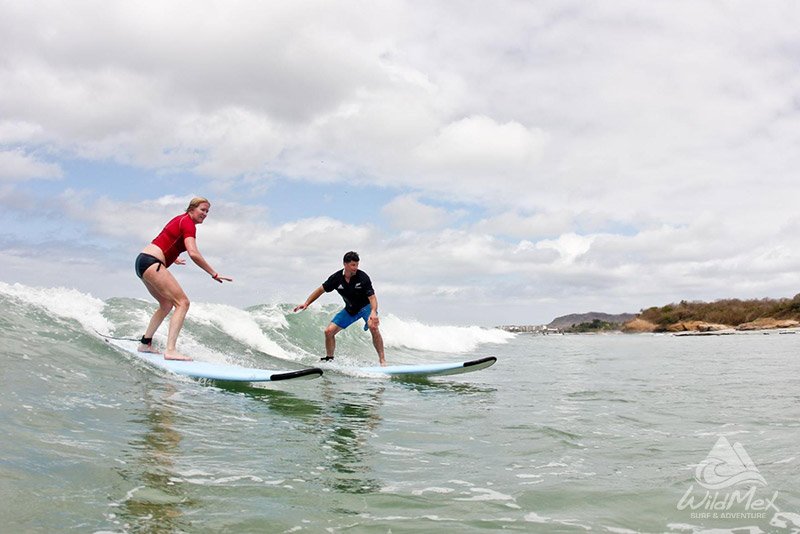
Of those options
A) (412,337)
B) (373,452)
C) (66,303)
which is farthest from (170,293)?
(412,337)

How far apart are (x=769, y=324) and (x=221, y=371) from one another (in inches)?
1899

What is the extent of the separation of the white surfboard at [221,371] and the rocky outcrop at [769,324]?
1753 inches

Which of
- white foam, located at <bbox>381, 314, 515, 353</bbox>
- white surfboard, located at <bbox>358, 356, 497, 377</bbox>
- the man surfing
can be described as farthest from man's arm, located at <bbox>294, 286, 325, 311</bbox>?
white foam, located at <bbox>381, 314, 515, 353</bbox>

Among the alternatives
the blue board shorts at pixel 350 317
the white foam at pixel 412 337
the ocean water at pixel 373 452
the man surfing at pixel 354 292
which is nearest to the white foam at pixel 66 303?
the ocean water at pixel 373 452

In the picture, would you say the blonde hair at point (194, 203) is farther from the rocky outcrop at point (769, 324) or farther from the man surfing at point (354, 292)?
the rocky outcrop at point (769, 324)

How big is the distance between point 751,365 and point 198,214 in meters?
11.6

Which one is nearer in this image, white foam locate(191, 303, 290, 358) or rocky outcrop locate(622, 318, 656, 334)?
white foam locate(191, 303, 290, 358)

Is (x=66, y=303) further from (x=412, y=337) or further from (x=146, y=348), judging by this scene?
(x=412, y=337)

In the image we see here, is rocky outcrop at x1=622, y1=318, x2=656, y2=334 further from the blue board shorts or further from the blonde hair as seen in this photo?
the blonde hair

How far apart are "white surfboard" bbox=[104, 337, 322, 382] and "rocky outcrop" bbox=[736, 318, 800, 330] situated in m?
44.5

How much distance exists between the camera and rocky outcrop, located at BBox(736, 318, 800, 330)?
143ft

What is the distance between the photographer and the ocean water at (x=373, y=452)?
323 centimetres

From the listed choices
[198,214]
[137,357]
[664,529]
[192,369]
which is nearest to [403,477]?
[664,529]

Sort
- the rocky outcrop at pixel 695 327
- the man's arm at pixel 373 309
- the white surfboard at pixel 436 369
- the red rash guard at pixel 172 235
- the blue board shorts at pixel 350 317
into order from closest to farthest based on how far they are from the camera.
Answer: the red rash guard at pixel 172 235
the white surfboard at pixel 436 369
the man's arm at pixel 373 309
the blue board shorts at pixel 350 317
the rocky outcrop at pixel 695 327
